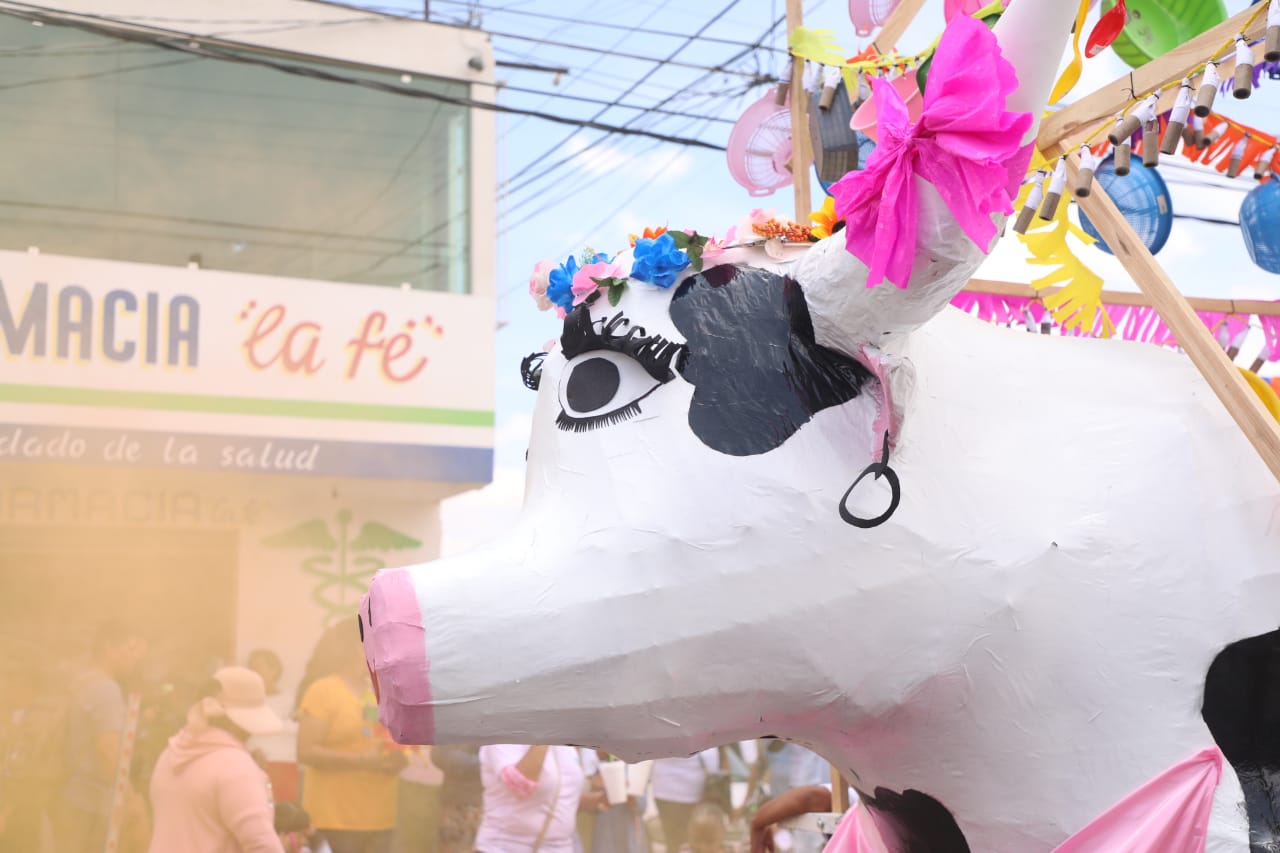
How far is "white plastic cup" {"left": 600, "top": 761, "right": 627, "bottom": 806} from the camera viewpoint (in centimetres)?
517

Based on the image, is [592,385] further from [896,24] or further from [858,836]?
[896,24]

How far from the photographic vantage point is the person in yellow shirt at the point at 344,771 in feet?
16.1

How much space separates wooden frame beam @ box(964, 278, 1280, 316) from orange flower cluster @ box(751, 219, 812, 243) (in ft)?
3.27

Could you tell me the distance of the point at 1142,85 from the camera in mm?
1826

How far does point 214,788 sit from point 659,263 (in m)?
2.97

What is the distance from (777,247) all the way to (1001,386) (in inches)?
13.9

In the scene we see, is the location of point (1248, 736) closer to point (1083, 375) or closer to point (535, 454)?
point (1083, 375)

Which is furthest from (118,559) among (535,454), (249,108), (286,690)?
(535,454)

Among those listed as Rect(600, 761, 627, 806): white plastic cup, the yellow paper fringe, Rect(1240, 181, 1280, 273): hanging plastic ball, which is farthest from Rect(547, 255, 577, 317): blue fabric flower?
Rect(600, 761, 627, 806): white plastic cup

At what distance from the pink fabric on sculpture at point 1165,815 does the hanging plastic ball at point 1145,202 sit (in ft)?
5.35

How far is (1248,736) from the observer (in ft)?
5.26

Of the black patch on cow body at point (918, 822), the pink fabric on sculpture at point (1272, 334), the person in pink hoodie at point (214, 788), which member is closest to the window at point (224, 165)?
the person in pink hoodie at point (214, 788)

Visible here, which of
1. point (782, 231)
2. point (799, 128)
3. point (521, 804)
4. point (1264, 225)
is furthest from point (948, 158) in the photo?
point (521, 804)

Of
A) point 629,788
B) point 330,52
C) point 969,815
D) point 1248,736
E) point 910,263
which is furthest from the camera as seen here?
point 330,52
